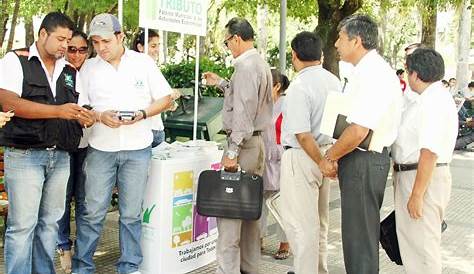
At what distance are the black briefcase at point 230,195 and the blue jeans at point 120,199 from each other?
44 cm

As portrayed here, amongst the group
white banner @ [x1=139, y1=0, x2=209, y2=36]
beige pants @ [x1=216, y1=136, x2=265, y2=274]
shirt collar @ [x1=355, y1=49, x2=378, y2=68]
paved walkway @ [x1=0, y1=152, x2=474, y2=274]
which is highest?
white banner @ [x1=139, y1=0, x2=209, y2=36]

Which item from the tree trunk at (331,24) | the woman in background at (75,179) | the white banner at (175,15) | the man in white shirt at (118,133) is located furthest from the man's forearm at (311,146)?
the tree trunk at (331,24)

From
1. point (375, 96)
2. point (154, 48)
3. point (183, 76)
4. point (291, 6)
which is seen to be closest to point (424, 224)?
point (375, 96)

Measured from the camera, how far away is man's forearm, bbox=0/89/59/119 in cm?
339

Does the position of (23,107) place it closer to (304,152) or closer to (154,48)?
(304,152)

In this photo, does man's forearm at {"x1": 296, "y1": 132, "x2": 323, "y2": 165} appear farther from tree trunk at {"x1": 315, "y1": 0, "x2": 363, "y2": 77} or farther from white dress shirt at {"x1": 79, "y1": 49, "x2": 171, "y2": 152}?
tree trunk at {"x1": 315, "y1": 0, "x2": 363, "y2": 77}

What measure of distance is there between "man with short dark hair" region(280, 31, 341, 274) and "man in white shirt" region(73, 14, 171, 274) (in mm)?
947

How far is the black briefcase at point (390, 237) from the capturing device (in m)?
3.86

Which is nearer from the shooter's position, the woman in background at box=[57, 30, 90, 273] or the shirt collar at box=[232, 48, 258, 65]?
the shirt collar at box=[232, 48, 258, 65]

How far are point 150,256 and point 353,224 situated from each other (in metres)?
1.58

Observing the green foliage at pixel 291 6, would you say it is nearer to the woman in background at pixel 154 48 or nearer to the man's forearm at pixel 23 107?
the woman in background at pixel 154 48

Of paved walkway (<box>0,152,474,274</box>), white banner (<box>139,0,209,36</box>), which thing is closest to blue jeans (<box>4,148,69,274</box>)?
paved walkway (<box>0,152,474,274</box>)

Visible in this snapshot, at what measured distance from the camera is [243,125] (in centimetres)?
399

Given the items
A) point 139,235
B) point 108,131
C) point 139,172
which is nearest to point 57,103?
point 108,131
